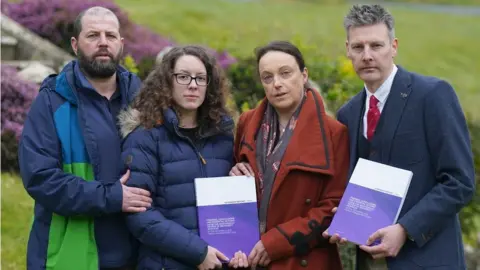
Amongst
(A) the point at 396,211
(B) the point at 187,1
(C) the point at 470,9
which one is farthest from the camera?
(C) the point at 470,9

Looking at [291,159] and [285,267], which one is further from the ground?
[291,159]

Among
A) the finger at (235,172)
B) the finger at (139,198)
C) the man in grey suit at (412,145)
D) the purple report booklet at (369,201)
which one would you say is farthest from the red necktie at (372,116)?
→ the finger at (139,198)

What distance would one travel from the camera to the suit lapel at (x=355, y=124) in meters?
4.45

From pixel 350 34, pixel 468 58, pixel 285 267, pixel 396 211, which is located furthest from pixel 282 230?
pixel 468 58

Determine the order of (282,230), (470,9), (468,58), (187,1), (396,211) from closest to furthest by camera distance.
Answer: (396,211), (282,230), (468,58), (187,1), (470,9)

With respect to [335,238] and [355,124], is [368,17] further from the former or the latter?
[335,238]

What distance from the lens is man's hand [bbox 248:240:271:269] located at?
4.48m

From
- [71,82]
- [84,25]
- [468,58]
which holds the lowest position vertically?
[468,58]

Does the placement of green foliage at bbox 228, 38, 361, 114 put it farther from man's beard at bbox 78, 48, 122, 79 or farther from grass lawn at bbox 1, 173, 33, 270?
man's beard at bbox 78, 48, 122, 79

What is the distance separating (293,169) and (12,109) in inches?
240

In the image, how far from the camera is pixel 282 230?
4.46m

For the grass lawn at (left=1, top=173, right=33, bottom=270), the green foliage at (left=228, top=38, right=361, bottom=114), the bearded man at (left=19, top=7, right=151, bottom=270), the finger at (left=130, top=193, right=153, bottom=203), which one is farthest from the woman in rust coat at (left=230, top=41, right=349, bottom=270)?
the green foliage at (left=228, top=38, right=361, bottom=114)

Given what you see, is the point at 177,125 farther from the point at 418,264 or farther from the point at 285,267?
the point at 418,264

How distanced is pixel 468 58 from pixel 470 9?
440 inches
